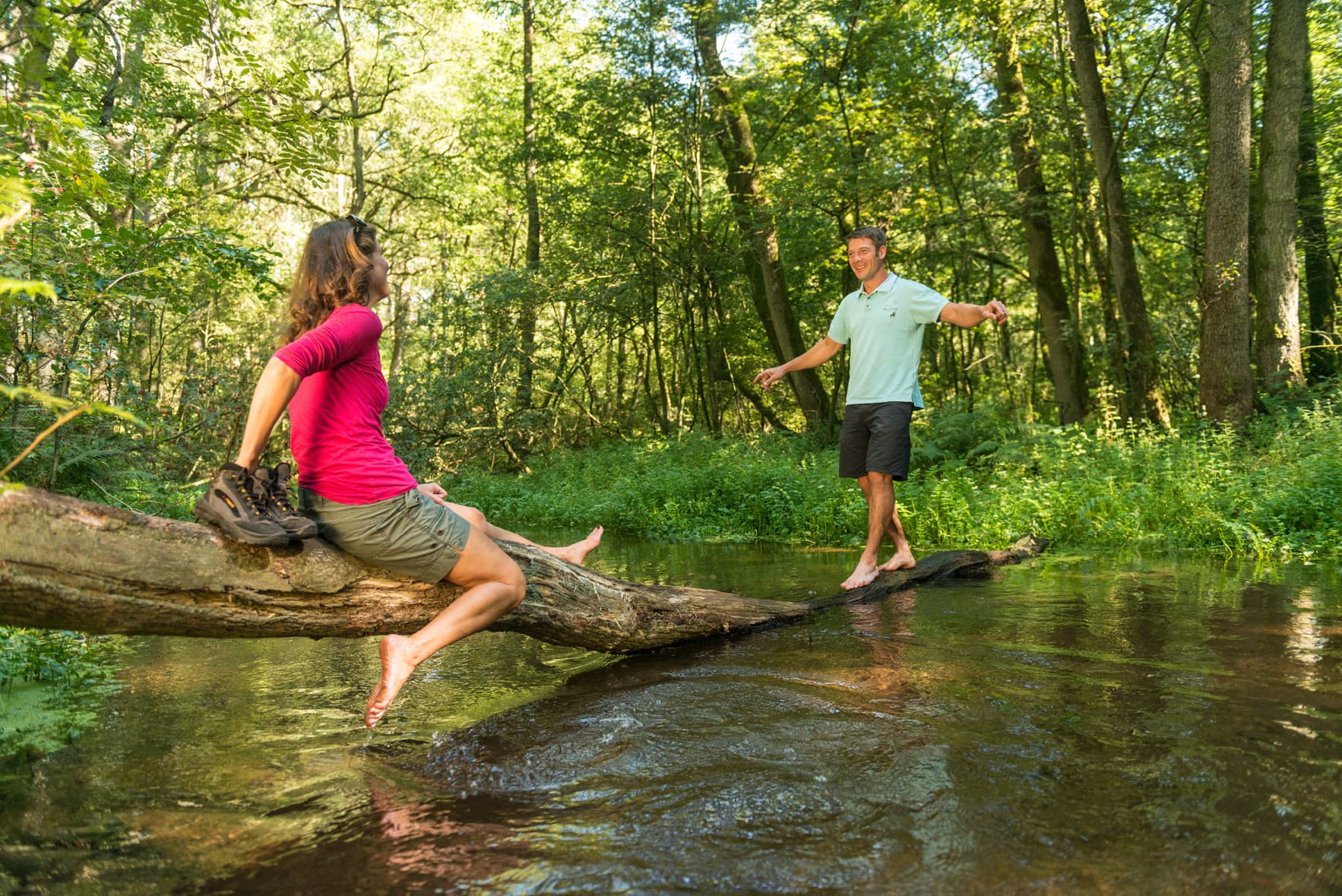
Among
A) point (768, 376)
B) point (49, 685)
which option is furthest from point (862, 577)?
point (49, 685)

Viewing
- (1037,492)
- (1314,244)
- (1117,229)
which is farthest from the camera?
(1314,244)

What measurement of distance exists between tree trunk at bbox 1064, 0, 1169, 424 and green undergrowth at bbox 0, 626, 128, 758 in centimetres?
1301

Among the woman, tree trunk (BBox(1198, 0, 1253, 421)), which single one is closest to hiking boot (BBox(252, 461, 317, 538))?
the woman

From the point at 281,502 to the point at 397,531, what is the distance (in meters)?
0.45

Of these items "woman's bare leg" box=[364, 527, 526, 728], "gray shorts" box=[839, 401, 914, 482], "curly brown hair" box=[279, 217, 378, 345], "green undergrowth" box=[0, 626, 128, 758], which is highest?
"curly brown hair" box=[279, 217, 378, 345]

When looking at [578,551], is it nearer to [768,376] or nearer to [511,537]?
[511,537]

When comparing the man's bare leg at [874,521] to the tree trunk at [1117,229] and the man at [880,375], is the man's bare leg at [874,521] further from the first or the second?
the tree trunk at [1117,229]

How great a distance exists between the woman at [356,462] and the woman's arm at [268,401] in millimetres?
168

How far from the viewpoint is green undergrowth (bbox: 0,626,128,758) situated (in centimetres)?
390

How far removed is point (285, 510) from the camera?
11.5ft

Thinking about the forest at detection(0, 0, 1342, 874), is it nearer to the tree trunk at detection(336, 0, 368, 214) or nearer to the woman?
the tree trunk at detection(336, 0, 368, 214)

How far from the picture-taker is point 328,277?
3.64 m

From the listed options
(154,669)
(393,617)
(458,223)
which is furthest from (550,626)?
(458,223)

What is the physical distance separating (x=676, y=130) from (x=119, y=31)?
1082cm
